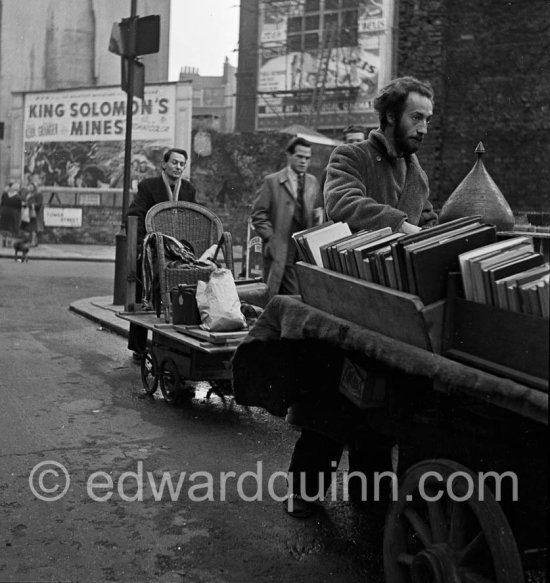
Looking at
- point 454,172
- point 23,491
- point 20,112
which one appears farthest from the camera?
point 20,112

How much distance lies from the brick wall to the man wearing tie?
3.24 meters

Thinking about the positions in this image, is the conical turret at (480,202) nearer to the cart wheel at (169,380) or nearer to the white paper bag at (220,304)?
the white paper bag at (220,304)

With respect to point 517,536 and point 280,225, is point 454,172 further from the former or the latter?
point 517,536

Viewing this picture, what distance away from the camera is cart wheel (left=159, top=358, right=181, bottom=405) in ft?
21.0

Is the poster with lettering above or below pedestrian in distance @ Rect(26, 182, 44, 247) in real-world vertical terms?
above

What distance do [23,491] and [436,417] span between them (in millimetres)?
2420

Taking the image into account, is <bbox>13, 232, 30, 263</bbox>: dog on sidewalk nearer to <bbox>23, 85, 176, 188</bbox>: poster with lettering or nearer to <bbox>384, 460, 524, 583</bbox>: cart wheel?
<bbox>23, 85, 176, 188</bbox>: poster with lettering

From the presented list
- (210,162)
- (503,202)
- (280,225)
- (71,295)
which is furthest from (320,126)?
(503,202)

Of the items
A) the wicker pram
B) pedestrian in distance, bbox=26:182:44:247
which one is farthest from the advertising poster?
the wicker pram

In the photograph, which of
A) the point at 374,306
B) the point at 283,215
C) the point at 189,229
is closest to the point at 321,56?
the point at 283,215

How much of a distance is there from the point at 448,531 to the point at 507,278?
2.94 feet

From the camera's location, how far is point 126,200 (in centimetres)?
1276

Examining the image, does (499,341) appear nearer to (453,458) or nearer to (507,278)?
(507,278)

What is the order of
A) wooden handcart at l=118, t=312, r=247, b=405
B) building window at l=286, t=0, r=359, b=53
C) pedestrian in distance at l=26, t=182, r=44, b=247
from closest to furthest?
wooden handcart at l=118, t=312, r=247, b=405 < pedestrian in distance at l=26, t=182, r=44, b=247 < building window at l=286, t=0, r=359, b=53
